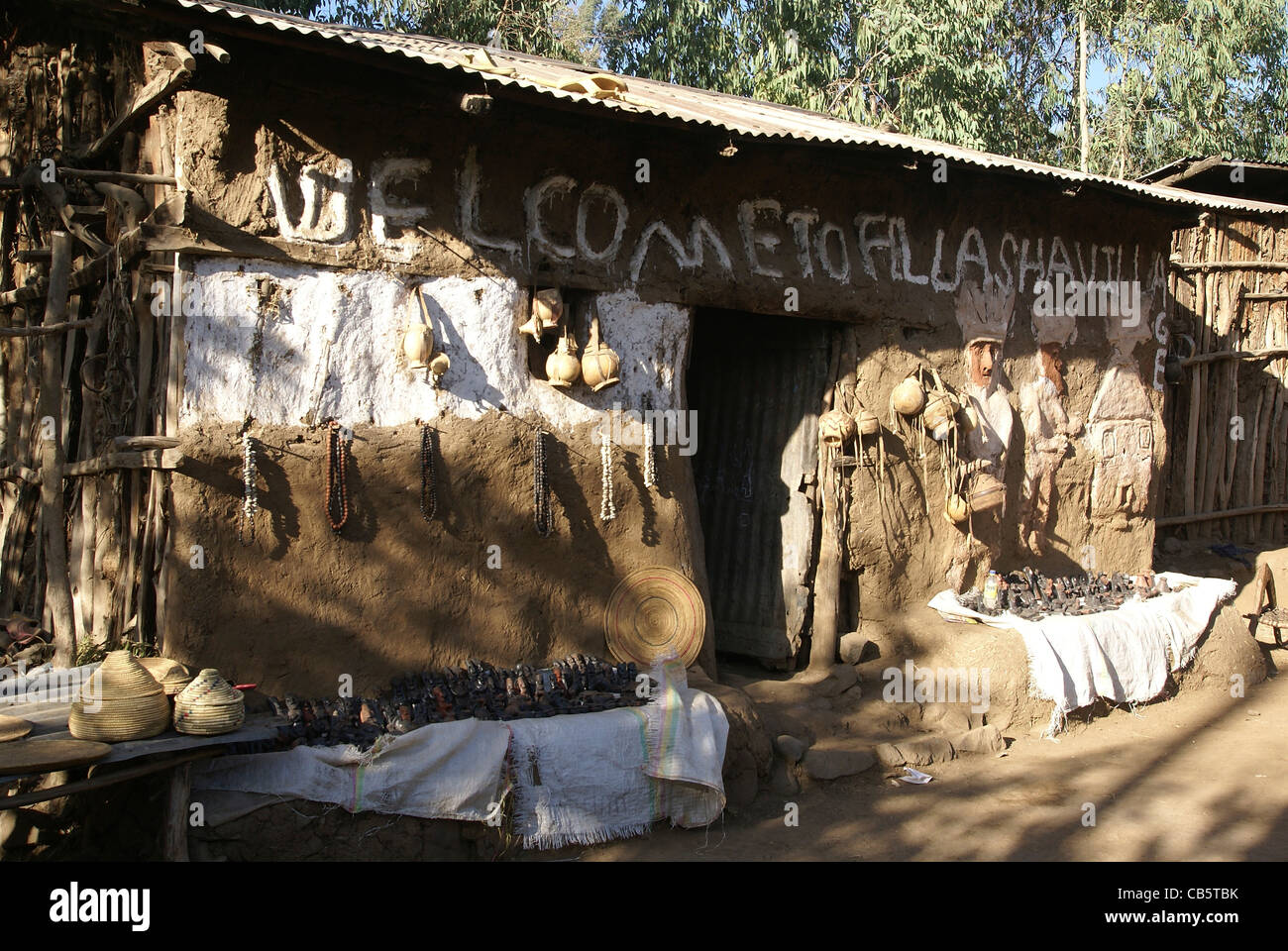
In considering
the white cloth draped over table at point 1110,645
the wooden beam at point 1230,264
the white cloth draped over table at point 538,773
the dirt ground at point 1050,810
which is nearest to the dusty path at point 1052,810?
the dirt ground at point 1050,810

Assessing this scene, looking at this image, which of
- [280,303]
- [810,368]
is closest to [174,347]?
[280,303]

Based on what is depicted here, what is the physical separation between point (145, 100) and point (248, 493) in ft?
6.00

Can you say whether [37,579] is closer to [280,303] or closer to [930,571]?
[280,303]

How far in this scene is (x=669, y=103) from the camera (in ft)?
22.9

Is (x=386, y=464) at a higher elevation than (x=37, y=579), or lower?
higher

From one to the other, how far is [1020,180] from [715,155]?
230 centimetres

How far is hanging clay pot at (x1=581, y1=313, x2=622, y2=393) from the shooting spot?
5695 millimetres

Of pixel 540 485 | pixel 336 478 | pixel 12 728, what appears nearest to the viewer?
pixel 12 728

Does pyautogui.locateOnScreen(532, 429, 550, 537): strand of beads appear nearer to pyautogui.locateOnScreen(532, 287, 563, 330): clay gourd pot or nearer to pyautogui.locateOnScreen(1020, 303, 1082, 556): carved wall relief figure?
pyautogui.locateOnScreen(532, 287, 563, 330): clay gourd pot

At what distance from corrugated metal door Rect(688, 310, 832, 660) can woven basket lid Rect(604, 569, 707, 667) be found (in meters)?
1.15

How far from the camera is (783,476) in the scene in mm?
7137

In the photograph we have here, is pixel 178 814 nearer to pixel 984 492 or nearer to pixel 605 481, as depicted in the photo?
pixel 605 481

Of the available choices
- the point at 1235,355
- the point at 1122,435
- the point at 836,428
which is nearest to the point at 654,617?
the point at 836,428

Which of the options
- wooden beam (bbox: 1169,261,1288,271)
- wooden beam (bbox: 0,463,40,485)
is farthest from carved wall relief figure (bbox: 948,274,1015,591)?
wooden beam (bbox: 0,463,40,485)
